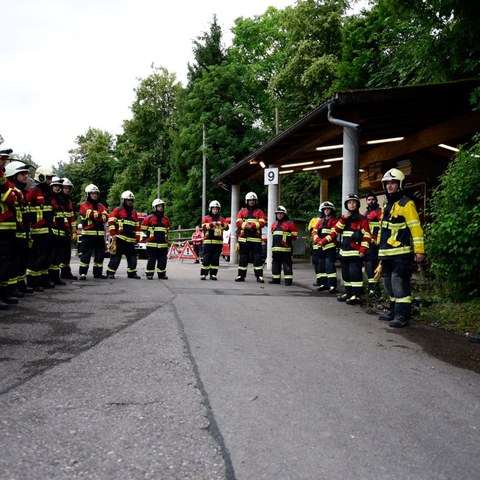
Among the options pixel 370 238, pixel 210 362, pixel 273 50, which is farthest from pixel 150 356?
pixel 273 50

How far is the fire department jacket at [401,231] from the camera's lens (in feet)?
22.3

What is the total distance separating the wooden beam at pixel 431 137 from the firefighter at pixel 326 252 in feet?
10.5

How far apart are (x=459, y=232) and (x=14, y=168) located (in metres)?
7.16

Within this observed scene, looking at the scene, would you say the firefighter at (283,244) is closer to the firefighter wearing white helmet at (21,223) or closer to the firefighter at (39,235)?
the firefighter at (39,235)

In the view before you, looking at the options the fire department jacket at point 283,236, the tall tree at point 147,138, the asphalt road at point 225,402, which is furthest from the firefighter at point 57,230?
the tall tree at point 147,138

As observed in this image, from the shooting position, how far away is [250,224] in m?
12.6

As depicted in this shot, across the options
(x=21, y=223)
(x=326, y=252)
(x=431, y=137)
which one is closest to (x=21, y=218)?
(x=21, y=223)

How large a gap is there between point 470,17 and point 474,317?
416 centimetres

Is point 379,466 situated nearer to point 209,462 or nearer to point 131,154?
point 209,462

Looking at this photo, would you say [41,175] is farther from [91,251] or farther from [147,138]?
[147,138]

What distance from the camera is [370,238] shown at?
361 inches

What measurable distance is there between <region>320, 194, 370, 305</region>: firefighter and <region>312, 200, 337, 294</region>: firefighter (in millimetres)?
1484

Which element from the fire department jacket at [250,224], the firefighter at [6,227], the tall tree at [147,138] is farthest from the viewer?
the tall tree at [147,138]

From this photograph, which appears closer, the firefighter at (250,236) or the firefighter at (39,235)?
the firefighter at (39,235)
